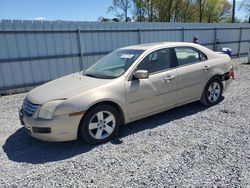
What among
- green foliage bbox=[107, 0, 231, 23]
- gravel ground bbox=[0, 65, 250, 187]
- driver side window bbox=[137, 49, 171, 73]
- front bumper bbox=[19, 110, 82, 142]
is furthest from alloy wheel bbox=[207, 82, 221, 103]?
green foliage bbox=[107, 0, 231, 23]

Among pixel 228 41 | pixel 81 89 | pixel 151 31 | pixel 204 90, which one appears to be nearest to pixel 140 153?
pixel 81 89

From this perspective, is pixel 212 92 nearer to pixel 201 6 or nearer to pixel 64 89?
pixel 64 89

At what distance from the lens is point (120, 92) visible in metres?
3.89

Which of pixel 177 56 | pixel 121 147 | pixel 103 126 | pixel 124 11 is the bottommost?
pixel 121 147

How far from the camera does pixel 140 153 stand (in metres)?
3.48

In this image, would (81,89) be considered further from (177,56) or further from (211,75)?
(211,75)

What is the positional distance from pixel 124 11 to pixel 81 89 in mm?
38602

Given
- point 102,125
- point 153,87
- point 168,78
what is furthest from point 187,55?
point 102,125

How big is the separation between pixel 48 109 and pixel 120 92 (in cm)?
118

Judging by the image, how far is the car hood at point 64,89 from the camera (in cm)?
363

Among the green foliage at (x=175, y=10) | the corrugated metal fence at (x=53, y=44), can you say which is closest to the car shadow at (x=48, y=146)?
the corrugated metal fence at (x=53, y=44)

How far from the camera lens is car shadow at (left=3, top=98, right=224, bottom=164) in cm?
354

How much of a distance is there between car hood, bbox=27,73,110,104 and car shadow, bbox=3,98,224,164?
31.5 inches

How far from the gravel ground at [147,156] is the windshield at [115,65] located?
1.11 m
